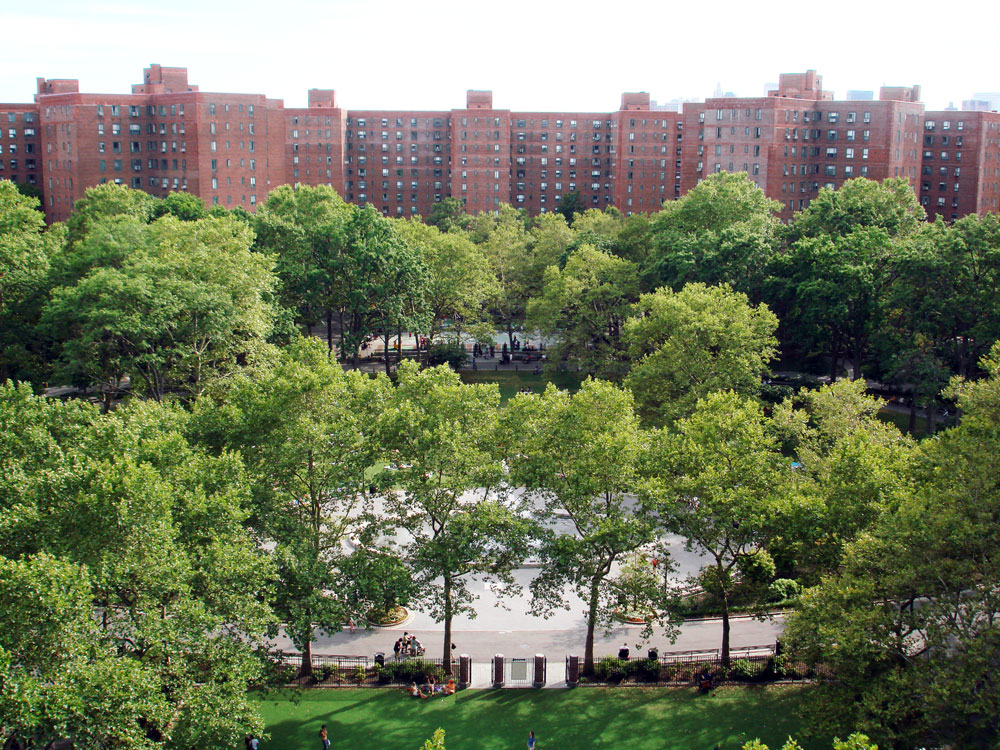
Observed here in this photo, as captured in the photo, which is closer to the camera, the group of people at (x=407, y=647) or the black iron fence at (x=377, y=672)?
the black iron fence at (x=377, y=672)

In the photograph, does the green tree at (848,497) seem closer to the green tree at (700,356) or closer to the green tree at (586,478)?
the green tree at (586,478)

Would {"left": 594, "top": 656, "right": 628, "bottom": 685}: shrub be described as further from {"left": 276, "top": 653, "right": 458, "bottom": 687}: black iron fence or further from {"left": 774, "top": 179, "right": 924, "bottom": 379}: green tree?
{"left": 774, "top": 179, "right": 924, "bottom": 379}: green tree

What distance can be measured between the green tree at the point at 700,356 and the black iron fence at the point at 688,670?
52.3 ft

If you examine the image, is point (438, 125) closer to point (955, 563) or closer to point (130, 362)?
point (130, 362)

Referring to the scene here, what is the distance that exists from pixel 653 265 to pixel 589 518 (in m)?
44.7

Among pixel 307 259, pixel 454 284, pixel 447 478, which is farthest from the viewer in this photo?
pixel 454 284

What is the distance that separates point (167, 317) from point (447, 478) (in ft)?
86.3

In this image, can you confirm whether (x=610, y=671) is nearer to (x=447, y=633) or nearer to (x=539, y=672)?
(x=539, y=672)

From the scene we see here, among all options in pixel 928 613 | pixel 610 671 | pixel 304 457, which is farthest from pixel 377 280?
pixel 928 613

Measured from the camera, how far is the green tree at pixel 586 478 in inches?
1244

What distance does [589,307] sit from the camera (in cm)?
7381

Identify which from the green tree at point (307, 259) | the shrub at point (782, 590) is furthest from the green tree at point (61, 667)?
the green tree at point (307, 259)

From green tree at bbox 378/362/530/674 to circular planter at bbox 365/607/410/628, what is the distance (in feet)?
17.9

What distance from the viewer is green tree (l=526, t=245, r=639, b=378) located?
237 ft
